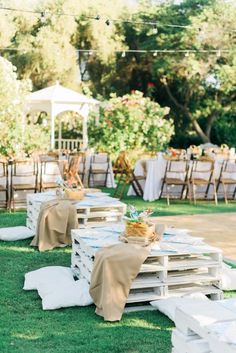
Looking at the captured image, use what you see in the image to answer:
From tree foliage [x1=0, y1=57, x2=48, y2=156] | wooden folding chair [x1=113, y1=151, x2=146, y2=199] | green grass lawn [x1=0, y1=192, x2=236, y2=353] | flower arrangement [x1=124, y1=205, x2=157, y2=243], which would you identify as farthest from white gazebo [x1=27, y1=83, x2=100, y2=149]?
flower arrangement [x1=124, y1=205, x2=157, y2=243]

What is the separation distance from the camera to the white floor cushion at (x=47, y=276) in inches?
180

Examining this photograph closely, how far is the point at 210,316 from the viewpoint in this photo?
285 centimetres

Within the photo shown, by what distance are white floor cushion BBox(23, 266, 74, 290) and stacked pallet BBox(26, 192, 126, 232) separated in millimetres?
1385

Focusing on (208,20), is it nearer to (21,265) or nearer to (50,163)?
(50,163)

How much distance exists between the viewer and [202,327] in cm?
273

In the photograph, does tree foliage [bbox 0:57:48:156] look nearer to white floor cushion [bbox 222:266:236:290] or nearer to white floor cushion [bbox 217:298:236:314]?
white floor cushion [bbox 222:266:236:290]

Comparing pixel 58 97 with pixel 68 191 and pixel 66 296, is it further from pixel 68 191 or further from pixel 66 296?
pixel 66 296

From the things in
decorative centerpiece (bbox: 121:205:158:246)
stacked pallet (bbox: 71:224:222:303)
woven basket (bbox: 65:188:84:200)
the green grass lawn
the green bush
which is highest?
the green bush

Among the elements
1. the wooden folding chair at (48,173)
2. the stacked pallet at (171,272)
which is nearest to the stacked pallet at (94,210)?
the stacked pallet at (171,272)

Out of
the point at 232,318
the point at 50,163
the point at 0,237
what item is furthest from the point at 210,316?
the point at 50,163

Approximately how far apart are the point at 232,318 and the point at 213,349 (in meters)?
0.24

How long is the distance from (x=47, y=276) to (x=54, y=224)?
1378mm

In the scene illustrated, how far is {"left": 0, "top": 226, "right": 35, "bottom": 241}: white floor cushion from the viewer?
644 cm

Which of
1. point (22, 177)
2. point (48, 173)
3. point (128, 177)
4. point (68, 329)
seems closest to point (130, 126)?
point (128, 177)
